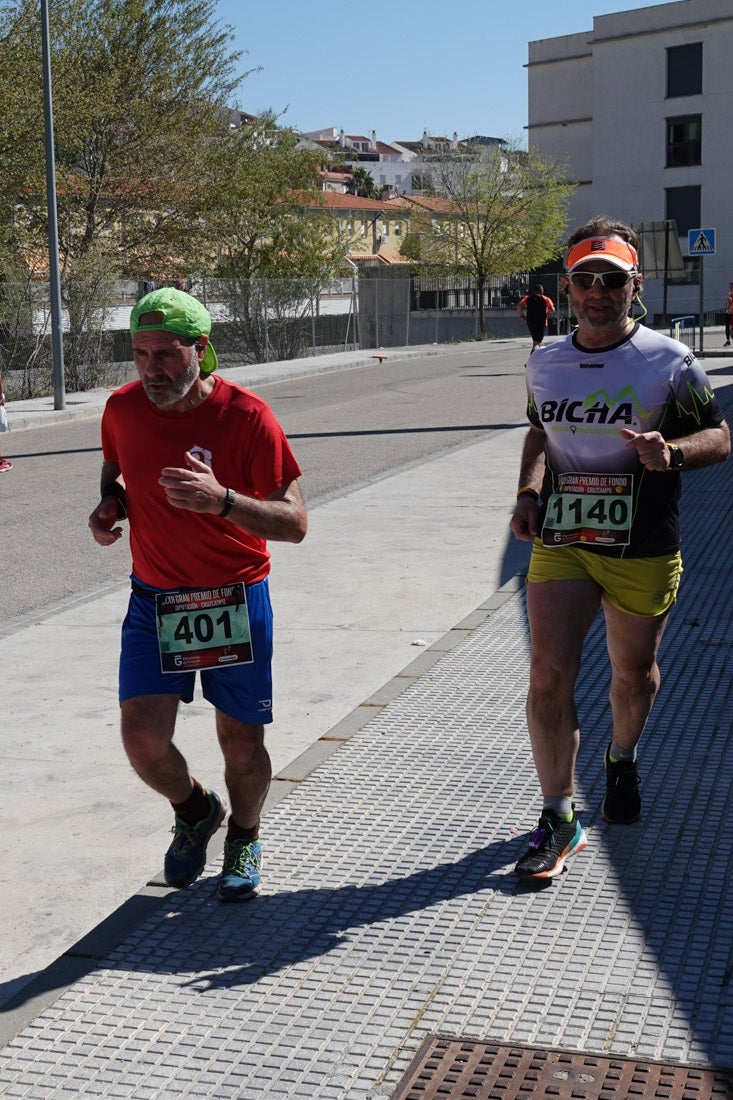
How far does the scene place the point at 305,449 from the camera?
16.9 m

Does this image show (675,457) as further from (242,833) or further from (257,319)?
(257,319)

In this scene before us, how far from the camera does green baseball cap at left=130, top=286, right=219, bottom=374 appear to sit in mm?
3883

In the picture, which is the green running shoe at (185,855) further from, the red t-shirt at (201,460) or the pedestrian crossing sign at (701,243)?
the pedestrian crossing sign at (701,243)

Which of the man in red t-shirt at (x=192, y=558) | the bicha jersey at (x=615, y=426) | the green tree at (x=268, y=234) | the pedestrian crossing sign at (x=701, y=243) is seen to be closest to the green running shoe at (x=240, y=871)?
the man in red t-shirt at (x=192, y=558)

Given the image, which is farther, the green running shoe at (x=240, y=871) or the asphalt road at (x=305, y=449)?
the asphalt road at (x=305, y=449)

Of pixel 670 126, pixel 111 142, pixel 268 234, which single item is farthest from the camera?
pixel 670 126

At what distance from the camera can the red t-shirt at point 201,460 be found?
4035mm

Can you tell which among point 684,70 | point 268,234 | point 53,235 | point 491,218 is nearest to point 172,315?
point 53,235

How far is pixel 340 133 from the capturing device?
17912 cm

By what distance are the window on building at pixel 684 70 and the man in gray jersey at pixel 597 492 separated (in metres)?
68.2

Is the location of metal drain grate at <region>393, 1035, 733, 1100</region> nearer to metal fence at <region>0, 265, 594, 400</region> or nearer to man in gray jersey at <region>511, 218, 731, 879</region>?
man in gray jersey at <region>511, 218, 731, 879</region>

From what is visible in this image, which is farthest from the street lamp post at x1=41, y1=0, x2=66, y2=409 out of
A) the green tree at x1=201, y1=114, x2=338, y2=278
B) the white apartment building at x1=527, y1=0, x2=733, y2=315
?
the white apartment building at x1=527, y1=0, x2=733, y2=315

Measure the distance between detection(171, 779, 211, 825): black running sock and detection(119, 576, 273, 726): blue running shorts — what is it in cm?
32

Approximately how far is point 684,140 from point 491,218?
706 inches
